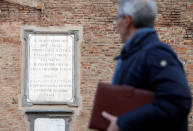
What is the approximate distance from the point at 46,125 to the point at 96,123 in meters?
5.82

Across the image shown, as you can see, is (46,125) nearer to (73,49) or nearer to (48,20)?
(73,49)

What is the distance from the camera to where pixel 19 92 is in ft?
25.7

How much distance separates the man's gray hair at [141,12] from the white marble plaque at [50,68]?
5770mm

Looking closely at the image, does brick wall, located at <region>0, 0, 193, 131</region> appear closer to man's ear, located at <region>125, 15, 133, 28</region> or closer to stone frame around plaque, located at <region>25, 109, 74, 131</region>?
stone frame around plaque, located at <region>25, 109, 74, 131</region>

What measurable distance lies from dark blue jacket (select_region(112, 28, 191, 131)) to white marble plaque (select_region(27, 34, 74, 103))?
5831 millimetres

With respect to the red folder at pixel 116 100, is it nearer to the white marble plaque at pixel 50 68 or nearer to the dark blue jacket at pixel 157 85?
the dark blue jacket at pixel 157 85

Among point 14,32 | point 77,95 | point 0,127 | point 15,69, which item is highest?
point 14,32

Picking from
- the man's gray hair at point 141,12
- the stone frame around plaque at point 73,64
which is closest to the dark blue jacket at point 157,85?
the man's gray hair at point 141,12

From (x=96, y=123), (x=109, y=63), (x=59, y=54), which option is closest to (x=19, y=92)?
(x=59, y=54)

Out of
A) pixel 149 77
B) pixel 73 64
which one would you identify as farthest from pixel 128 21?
pixel 73 64

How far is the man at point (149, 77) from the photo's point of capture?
1.90 m

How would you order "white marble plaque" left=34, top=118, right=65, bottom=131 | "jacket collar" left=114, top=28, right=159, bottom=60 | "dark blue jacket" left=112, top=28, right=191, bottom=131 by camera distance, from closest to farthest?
"dark blue jacket" left=112, top=28, right=191, bottom=131 → "jacket collar" left=114, top=28, right=159, bottom=60 → "white marble plaque" left=34, top=118, right=65, bottom=131

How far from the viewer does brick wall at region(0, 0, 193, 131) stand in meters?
7.85

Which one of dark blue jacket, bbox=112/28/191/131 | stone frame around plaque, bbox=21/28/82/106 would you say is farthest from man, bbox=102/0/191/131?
stone frame around plaque, bbox=21/28/82/106
